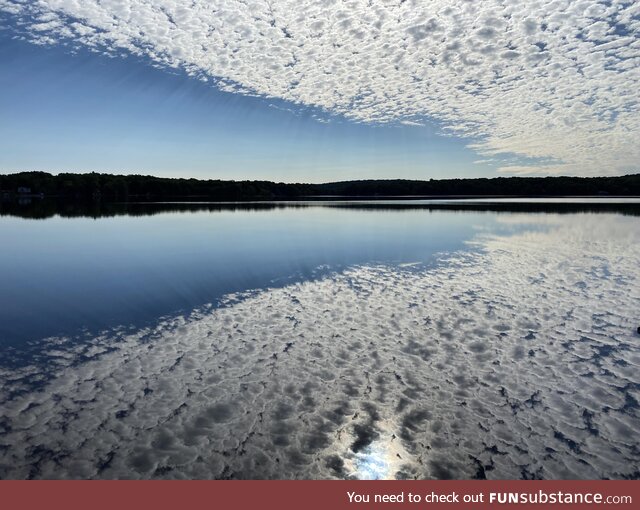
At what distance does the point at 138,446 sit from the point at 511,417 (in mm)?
8856

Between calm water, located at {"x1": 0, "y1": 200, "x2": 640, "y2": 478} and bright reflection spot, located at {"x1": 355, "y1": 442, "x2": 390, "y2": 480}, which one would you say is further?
calm water, located at {"x1": 0, "y1": 200, "x2": 640, "y2": 478}

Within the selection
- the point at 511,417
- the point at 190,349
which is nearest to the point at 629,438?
the point at 511,417

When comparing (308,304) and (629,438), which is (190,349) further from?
(629,438)

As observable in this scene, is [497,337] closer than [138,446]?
No

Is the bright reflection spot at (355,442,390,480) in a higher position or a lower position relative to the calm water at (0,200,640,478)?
lower

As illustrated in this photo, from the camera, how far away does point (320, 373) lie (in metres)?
12.4

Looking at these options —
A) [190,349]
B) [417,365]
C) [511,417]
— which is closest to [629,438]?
[511,417]

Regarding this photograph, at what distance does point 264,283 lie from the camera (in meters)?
24.2

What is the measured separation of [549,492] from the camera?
771 cm

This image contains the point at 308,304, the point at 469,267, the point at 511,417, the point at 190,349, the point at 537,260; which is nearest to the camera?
the point at 511,417

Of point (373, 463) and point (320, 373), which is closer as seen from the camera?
point (373, 463)

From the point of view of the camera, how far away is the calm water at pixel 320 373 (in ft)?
27.8

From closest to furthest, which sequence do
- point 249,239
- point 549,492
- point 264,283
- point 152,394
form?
point 549,492
point 152,394
point 264,283
point 249,239

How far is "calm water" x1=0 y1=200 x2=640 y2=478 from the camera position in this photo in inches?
334
